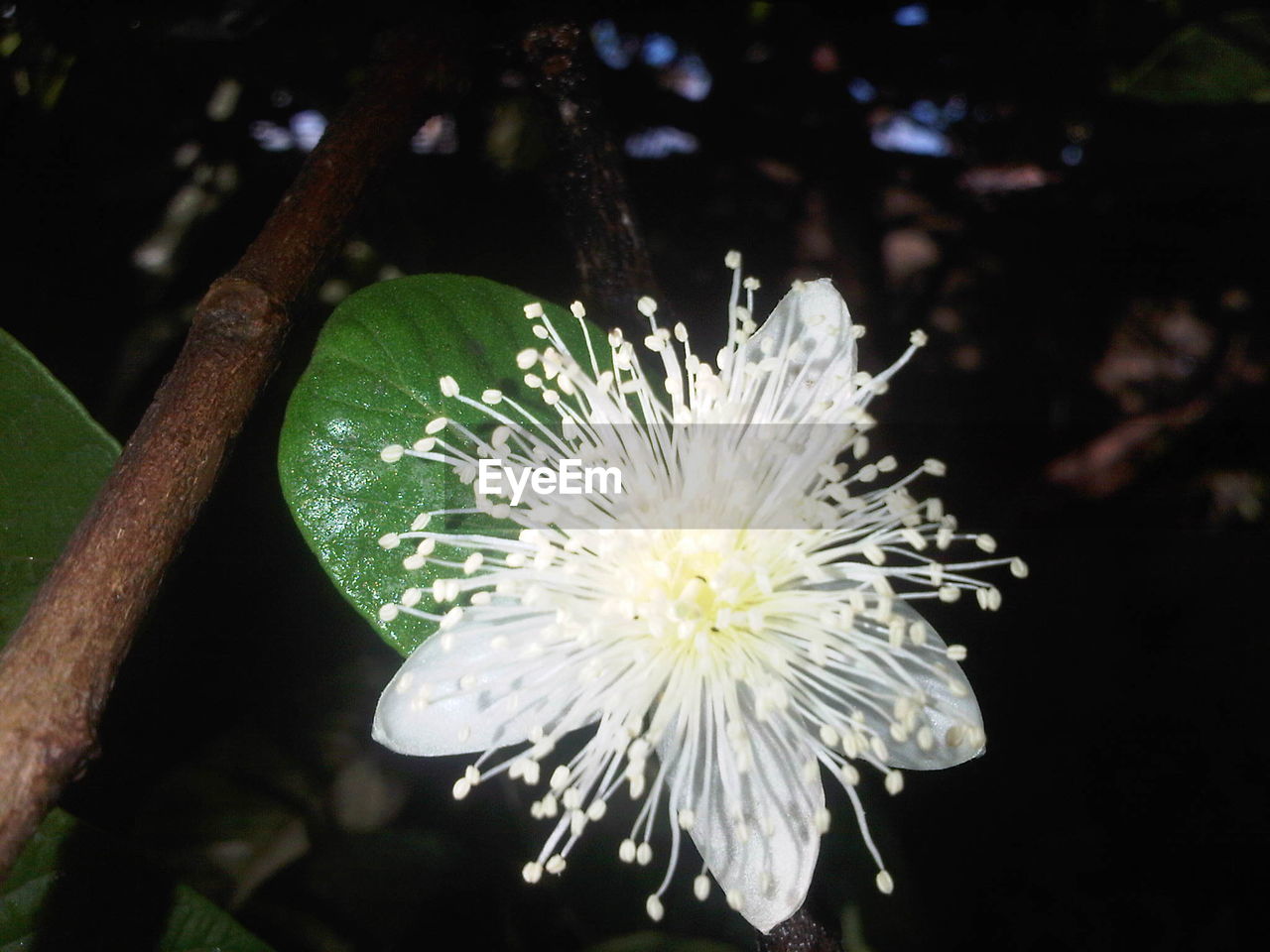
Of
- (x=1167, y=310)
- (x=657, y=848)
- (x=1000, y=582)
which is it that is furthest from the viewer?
(x=1167, y=310)

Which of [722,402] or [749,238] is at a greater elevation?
[722,402]

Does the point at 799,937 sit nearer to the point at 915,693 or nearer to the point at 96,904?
the point at 915,693

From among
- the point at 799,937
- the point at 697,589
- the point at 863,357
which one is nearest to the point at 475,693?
the point at 697,589

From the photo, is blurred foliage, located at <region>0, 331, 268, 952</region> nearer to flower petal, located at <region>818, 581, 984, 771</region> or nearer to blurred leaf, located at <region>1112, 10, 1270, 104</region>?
flower petal, located at <region>818, 581, 984, 771</region>

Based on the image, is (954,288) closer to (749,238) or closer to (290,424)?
(749,238)

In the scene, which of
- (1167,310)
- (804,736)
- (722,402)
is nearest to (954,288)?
(1167,310)

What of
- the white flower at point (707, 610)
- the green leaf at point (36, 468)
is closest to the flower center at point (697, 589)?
the white flower at point (707, 610)

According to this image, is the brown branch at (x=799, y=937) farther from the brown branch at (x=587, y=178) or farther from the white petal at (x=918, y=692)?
the brown branch at (x=587, y=178)
